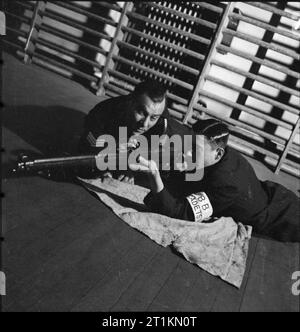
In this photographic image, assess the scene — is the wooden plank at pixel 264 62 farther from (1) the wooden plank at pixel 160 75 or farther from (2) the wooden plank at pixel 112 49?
(2) the wooden plank at pixel 112 49

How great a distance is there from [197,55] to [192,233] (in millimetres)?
3652

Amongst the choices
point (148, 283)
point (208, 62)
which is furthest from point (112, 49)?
point (148, 283)

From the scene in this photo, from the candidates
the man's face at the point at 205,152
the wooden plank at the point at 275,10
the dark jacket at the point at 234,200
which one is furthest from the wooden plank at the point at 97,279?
the wooden plank at the point at 275,10

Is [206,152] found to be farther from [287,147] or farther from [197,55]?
[197,55]

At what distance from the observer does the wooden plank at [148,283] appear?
181cm

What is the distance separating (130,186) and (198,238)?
867 millimetres

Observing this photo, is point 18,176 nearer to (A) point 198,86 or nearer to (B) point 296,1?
(A) point 198,86

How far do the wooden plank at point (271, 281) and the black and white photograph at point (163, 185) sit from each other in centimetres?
1

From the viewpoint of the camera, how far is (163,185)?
2.74m

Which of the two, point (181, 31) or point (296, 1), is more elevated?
point (296, 1)

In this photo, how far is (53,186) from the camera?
2680 millimetres

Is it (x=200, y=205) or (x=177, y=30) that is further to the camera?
(x=177, y=30)
